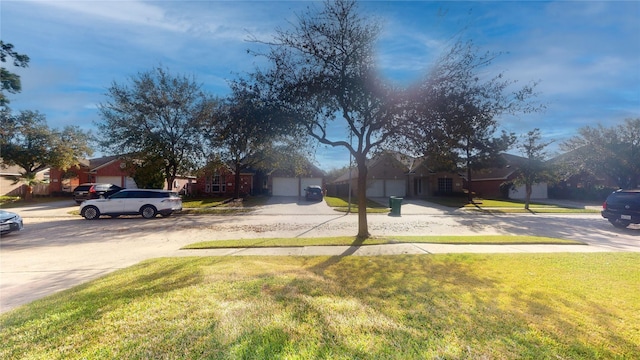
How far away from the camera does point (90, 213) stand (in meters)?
16.2

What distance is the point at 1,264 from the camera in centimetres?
734

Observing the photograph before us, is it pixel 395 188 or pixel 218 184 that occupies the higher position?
pixel 218 184

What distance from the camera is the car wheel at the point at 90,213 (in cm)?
1611

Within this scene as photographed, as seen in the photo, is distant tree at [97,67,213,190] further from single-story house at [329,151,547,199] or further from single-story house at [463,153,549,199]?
single-story house at [463,153,549,199]

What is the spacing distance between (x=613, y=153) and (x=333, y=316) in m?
34.1

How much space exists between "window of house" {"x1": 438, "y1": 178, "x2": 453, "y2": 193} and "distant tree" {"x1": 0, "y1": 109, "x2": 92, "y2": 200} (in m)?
41.7

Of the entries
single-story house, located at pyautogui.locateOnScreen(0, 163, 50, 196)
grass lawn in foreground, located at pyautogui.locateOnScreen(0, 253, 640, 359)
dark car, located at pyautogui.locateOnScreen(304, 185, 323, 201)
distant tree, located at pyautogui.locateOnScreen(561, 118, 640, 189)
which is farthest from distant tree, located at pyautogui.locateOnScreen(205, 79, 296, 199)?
single-story house, located at pyautogui.locateOnScreen(0, 163, 50, 196)

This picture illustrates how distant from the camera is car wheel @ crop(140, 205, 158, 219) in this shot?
16750 mm

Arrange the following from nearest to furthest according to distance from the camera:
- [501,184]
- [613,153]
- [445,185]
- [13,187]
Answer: [613,153] < [13,187] < [501,184] < [445,185]

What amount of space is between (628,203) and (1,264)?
74.5 ft

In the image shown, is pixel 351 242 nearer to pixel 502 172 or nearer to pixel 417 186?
pixel 417 186

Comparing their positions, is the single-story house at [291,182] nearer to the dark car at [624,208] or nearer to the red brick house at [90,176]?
the red brick house at [90,176]

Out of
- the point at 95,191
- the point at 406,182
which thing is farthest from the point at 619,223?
the point at 95,191

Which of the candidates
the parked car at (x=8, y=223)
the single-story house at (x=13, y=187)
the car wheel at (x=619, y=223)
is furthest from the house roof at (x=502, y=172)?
the single-story house at (x=13, y=187)
